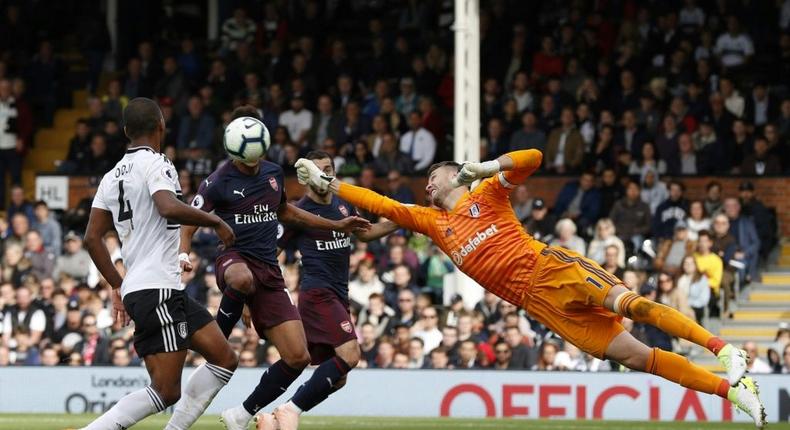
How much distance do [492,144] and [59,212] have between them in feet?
23.5

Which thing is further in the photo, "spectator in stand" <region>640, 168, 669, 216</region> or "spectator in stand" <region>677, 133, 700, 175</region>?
"spectator in stand" <region>677, 133, 700, 175</region>

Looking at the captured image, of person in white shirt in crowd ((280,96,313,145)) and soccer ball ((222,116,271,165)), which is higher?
person in white shirt in crowd ((280,96,313,145))

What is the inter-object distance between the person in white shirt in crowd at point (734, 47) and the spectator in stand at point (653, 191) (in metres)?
2.80

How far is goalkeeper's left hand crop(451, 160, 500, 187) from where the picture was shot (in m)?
11.4

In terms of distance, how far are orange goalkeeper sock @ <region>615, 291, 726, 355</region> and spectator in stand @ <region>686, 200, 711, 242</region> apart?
35.5ft

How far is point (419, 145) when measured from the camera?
966 inches

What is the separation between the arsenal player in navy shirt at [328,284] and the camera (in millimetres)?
13180

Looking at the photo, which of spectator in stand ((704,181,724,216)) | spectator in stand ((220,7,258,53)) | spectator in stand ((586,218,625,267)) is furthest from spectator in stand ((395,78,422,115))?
spectator in stand ((704,181,724,216))

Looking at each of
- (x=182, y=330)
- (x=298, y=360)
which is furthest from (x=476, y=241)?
(x=182, y=330)

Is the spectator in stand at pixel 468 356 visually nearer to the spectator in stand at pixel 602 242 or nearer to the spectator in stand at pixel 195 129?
the spectator in stand at pixel 602 242

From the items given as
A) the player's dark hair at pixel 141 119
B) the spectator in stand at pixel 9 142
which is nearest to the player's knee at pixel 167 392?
the player's dark hair at pixel 141 119

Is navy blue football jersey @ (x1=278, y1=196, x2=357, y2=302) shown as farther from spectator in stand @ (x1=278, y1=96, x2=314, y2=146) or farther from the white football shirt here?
spectator in stand @ (x1=278, y1=96, x2=314, y2=146)

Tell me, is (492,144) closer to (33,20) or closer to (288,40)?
(288,40)

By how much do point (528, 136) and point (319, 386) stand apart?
39.2ft
